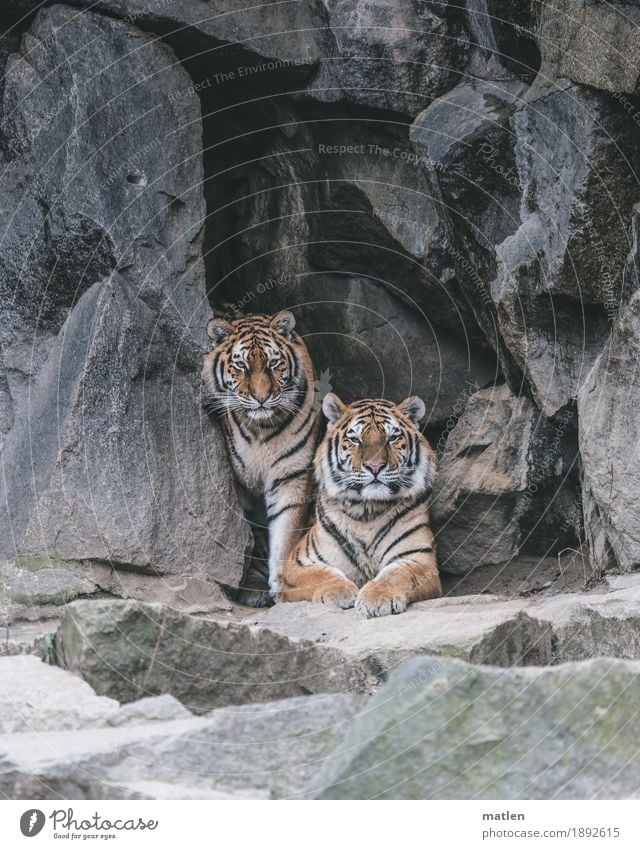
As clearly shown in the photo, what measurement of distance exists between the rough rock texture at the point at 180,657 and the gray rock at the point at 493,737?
154 cm

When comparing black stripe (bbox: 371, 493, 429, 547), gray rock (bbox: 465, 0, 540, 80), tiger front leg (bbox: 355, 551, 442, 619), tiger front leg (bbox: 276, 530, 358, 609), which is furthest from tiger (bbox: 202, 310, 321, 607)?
gray rock (bbox: 465, 0, 540, 80)

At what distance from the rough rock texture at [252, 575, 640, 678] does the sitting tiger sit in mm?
1168

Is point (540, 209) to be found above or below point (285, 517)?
above

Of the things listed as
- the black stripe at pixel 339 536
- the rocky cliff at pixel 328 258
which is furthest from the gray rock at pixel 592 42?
the black stripe at pixel 339 536

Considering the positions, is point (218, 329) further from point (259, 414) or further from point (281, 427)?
point (281, 427)

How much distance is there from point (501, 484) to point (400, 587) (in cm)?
129

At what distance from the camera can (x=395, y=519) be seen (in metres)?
8.81

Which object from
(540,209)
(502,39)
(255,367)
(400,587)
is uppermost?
(502,39)

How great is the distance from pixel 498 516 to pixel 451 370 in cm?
133

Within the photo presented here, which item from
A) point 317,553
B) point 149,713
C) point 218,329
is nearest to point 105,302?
point 218,329

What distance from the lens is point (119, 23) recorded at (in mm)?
8586

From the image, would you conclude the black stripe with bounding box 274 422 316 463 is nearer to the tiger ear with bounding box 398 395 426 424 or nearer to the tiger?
the tiger

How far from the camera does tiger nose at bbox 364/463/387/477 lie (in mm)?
8750
